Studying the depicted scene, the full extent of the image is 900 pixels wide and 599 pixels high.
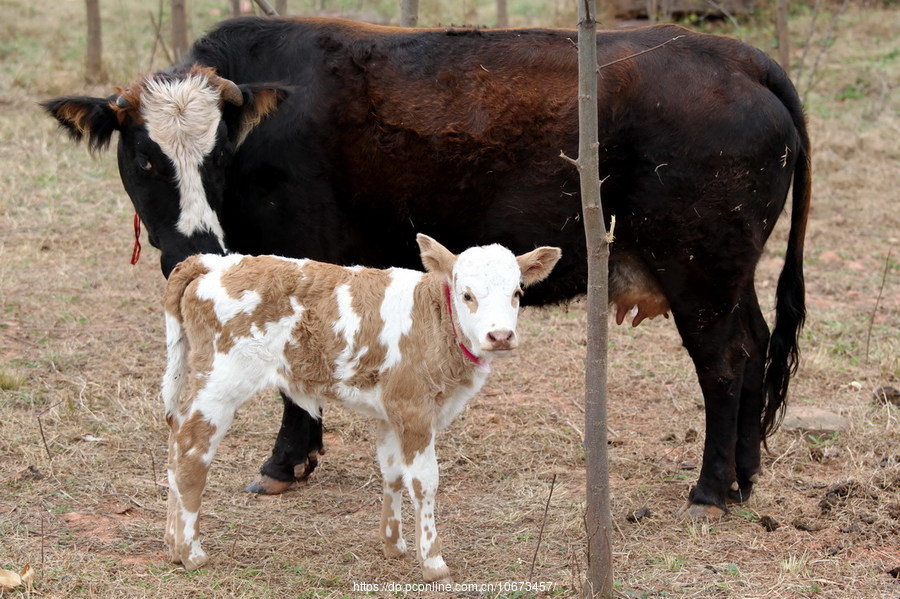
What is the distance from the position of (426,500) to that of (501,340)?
861 mm

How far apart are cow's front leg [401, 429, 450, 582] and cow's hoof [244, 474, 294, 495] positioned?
1374mm

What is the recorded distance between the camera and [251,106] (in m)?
5.28

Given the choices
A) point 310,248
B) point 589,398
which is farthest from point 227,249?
point 589,398

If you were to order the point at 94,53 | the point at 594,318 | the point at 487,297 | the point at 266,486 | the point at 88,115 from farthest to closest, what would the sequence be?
the point at 94,53, the point at 266,486, the point at 88,115, the point at 487,297, the point at 594,318

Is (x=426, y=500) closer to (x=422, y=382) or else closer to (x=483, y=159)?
(x=422, y=382)

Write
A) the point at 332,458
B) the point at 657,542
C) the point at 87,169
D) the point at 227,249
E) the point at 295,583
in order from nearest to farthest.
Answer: the point at 295,583 < the point at 657,542 < the point at 227,249 < the point at 332,458 < the point at 87,169

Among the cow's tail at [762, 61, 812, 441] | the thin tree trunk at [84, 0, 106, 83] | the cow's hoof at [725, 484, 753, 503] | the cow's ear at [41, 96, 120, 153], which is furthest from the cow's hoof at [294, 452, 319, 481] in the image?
the thin tree trunk at [84, 0, 106, 83]

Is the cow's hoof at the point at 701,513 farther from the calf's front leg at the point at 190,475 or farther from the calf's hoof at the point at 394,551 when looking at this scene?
the calf's front leg at the point at 190,475

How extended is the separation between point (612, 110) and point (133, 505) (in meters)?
3.12

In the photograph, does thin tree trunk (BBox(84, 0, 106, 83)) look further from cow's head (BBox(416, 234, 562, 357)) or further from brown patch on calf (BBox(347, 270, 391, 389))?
cow's head (BBox(416, 234, 562, 357))

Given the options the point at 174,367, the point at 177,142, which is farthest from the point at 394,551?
the point at 177,142

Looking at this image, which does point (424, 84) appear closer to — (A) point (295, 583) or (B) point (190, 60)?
(B) point (190, 60)

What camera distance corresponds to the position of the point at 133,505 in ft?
16.6

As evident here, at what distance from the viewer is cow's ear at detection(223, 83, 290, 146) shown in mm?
5227
